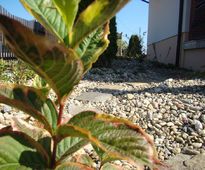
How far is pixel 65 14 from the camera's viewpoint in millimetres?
727

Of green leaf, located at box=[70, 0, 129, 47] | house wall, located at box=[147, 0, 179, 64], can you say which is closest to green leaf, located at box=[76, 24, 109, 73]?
green leaf, located at box=[70, 0, 129, 47]

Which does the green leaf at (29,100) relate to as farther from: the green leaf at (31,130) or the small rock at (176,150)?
the small rock at (176,150)

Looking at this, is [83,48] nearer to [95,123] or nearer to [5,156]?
[95,123]

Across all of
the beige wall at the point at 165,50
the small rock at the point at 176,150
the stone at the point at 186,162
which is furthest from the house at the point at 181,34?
the stone at the point at 186,162

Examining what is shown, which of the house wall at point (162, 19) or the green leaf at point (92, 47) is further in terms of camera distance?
the house wall at point (162, 19)

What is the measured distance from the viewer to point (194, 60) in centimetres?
955

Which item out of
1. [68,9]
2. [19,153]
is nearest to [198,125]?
[19,153]

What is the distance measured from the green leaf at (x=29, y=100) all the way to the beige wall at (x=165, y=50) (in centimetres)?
1110

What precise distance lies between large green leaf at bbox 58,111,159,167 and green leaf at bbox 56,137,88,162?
139 mm

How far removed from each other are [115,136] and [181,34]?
1074cm

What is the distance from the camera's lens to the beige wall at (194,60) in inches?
354

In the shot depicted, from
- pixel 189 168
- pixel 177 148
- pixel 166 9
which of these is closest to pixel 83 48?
pixel 189 168

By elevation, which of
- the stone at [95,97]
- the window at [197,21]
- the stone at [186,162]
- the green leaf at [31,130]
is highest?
the window at [197,21]

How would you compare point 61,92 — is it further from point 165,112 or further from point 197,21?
point 197,21
